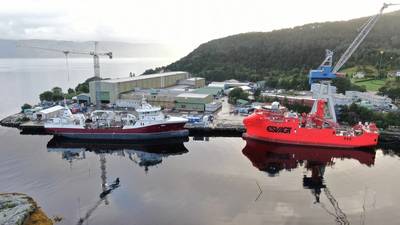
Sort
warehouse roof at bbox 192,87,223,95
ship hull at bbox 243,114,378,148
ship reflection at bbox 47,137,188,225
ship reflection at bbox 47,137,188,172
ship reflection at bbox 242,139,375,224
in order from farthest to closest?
warehouse roof at bbox 192,87,223,95 < ship hull at bbox 243,114,378,148 < ship reflection at bbox 47,137,188,172 < ship reflection at bbox 47,137,188,225 < ship reflection at bbox 242,139,375,224

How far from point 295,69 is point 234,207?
4636 centimetres

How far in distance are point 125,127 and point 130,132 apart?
1.87ft

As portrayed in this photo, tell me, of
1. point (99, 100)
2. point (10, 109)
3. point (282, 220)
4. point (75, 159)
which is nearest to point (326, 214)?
point (282, 220)

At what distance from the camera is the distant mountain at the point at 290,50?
57869 millimetres

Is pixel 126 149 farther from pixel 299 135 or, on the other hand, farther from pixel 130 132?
pixel 299 135

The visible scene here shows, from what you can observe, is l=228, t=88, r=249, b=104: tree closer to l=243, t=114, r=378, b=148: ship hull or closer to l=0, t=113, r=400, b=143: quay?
l=0, t=113, r=400, b=143: quay

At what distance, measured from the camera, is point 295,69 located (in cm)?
5738

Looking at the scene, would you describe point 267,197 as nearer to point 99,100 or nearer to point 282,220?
point 282,220

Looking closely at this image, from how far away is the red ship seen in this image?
79.6 ft

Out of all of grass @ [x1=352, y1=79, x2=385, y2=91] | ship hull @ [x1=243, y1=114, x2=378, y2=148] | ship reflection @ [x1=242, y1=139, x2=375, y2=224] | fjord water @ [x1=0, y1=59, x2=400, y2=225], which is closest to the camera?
fjord water @ [x1=0, y1=59, x2=400, y2=225]

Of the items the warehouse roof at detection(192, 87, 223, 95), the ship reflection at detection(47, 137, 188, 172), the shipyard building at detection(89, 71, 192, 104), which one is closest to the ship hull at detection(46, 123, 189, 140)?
the ship reflection at detection(47, 137, 188, 172)

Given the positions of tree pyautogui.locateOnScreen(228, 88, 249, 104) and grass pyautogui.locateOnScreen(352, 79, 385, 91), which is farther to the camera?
grass pyautogui.locateOnScreen(352, 79, 385, 91)

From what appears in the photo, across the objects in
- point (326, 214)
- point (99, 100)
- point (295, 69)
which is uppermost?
point (295, 69)

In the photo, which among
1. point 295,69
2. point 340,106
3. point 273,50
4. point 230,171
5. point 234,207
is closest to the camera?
point 234,207
